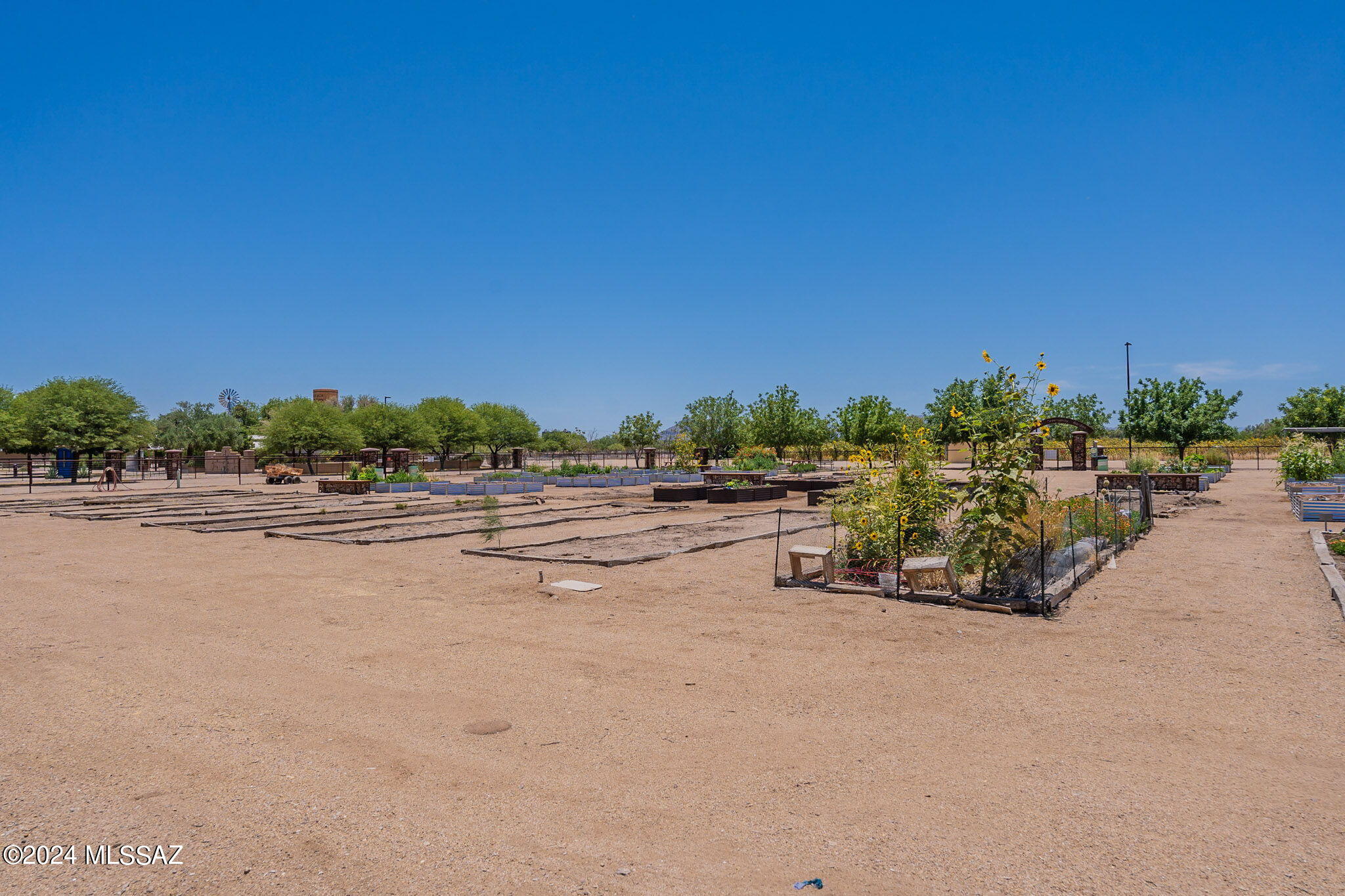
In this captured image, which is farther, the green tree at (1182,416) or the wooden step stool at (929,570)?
the green tree at (1182,416)

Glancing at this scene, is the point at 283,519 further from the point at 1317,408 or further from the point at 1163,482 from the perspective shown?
the point at 1317,408

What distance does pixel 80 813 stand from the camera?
395 centimetres

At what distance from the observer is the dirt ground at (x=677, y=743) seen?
351 centimetres

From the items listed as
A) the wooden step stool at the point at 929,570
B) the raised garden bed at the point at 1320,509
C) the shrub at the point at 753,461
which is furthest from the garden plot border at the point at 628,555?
the shrub at the point at 753,461

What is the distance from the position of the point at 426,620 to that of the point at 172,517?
15.0 m

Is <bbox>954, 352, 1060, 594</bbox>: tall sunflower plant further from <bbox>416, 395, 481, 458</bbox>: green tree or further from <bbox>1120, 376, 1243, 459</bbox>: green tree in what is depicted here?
<bbox>416, 395, 481, 458</bbox>: green tree

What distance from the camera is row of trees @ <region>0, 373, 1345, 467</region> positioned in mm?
40000

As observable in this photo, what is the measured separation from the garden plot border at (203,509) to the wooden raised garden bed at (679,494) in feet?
33.5

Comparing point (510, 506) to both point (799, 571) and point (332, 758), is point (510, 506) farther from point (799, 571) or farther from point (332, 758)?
point (332, 758)

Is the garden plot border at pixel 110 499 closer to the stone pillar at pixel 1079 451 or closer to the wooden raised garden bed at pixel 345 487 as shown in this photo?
the wooden raised garden bed at pixel 345 487

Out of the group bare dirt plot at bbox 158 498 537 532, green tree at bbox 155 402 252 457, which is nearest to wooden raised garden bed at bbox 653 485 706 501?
bare dirt plot at bbox 158 498 537 532

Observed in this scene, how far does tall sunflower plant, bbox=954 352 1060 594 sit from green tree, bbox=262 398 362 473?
153 ft

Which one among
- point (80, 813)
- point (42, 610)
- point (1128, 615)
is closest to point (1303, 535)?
point (1128, 615)

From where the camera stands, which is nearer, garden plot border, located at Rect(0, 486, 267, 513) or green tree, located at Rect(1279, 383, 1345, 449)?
garden plot border, located at Rect(0, 486, 267, 513)
